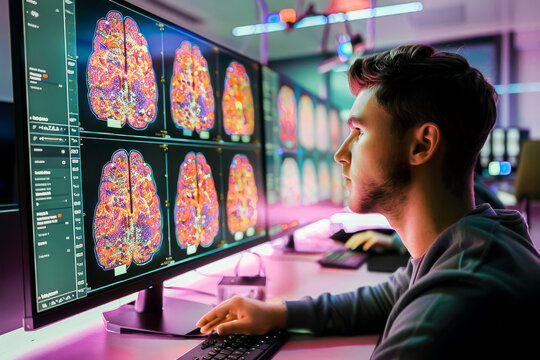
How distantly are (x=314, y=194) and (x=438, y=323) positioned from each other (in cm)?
152

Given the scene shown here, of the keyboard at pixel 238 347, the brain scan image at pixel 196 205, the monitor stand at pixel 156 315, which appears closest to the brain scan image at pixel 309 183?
the brain scan image at pixel 196 205

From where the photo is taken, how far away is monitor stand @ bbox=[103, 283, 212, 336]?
926 mm

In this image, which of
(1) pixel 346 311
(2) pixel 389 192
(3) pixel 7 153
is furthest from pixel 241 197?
(3) pixel 7 153

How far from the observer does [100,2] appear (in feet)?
2.70

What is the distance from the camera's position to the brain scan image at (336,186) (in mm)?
2414

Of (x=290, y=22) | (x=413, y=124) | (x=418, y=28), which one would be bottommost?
(x=413, y=124)

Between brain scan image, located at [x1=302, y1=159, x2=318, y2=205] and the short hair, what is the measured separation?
1.12 meters

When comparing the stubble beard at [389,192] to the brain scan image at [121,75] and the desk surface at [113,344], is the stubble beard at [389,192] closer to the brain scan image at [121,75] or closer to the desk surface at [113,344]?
the desk surface at [113,344]

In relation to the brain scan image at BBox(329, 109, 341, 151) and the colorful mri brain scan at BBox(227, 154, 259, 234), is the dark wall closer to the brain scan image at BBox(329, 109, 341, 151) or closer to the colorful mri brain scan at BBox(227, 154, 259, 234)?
the colorful mri brain scan at BBox(227, 154, 259, 234)

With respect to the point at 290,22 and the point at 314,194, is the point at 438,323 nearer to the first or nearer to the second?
the point at 314,194

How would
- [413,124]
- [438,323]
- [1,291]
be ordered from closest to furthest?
[438,323] → [413,124] → [1,291]

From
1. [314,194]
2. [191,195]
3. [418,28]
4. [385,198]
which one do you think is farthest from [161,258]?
[418,28]

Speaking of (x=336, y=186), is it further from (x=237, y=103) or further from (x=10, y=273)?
(x=10, y=273)

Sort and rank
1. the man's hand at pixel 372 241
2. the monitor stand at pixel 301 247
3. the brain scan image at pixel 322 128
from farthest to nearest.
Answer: the brain scan image at pixel 322 128 < the monitor stand at pixel 301 247 < the man's hand at pixel 372 241
